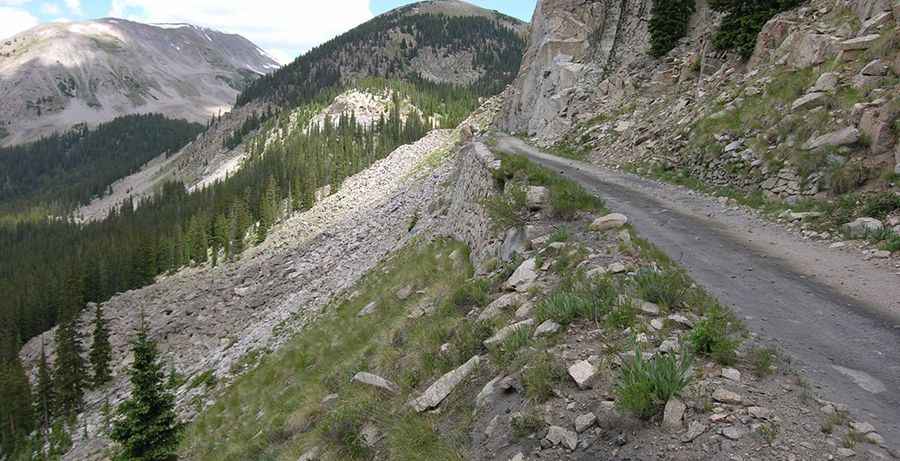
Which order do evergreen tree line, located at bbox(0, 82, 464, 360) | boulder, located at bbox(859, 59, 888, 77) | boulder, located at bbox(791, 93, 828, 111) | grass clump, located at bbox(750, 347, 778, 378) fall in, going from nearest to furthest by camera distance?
grass clump, located at bbox(750, 347, 778, 378) → boulder, located at bbox(859, 59, 888, 77) → boulder, located at bbox(791, 93, 828, 111) → evergreen tree line, located at bbox(0, 82, 464, 360)

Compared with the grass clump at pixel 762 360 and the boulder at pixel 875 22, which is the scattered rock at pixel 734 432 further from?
the boulder at pixel 875 22

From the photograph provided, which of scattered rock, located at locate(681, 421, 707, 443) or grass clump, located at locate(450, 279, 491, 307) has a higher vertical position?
scattered rock, located at locate(681, 421, 707, 443)

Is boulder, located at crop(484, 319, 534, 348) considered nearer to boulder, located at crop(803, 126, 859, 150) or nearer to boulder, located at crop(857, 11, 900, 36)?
boulder, located at crop(803, 126, 859, 150)

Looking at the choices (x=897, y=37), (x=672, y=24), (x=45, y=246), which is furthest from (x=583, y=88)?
(x=45, y=246)

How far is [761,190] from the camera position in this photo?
14.5 metres

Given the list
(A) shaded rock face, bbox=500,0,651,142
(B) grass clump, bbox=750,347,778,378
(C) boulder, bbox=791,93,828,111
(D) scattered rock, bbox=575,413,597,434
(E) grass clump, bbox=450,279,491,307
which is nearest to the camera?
(D) scattered rock, bbox=575,413,597,434

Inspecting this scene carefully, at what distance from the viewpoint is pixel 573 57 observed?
4200 cm

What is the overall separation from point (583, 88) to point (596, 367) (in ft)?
116

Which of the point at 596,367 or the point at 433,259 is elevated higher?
the point at 596,367

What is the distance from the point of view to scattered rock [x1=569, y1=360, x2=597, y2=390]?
570 cm

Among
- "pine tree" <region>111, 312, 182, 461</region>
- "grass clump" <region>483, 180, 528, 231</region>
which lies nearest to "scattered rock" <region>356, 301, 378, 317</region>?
"grass clump" <region>483, 180, 528, 231</region>

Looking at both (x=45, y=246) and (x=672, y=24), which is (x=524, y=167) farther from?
(x=45, y=246)

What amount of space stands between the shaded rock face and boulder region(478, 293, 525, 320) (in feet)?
87.5

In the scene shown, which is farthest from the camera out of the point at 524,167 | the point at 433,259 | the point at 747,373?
the point at 433,259
